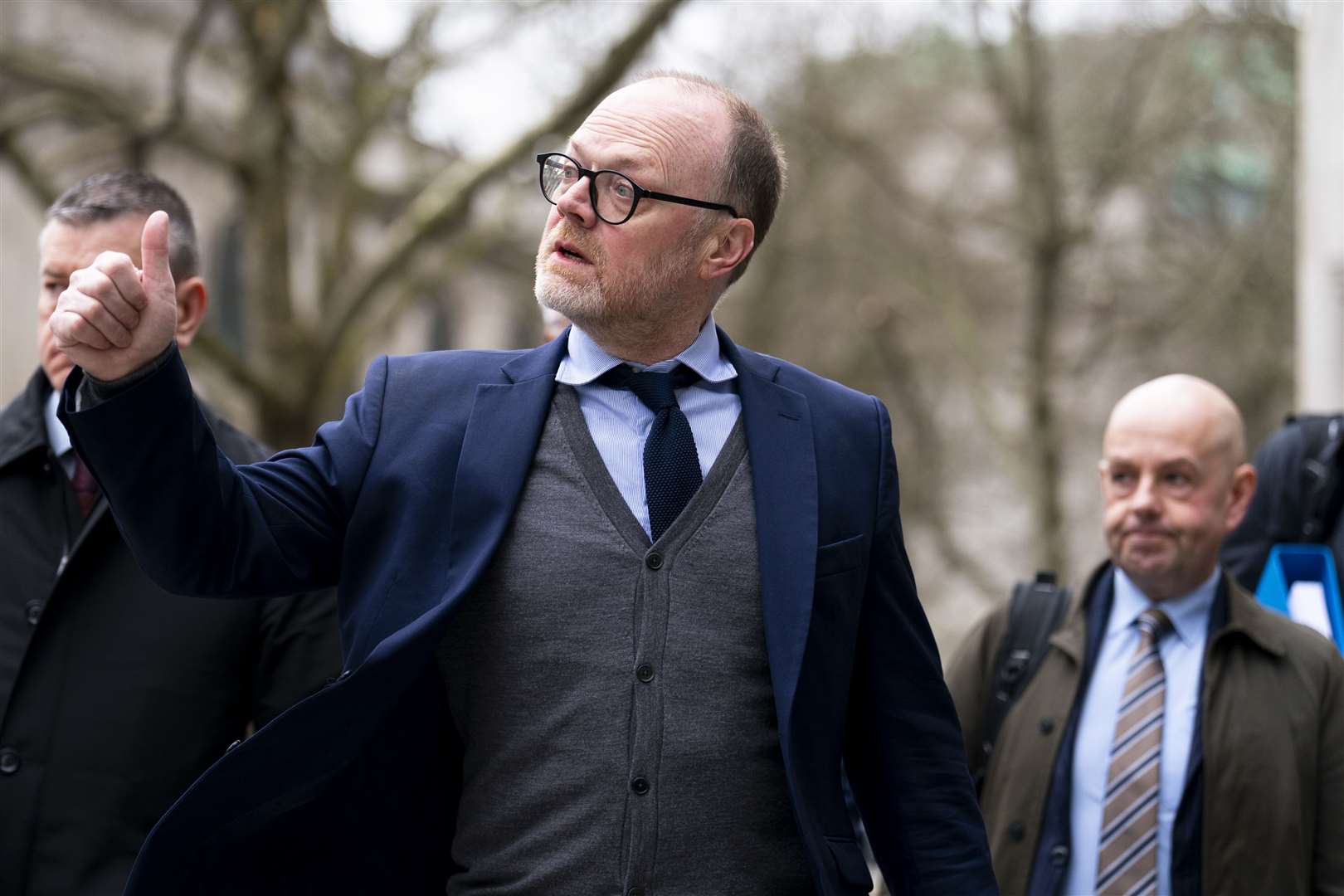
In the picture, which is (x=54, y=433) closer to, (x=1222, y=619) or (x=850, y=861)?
(x=850, y=861)

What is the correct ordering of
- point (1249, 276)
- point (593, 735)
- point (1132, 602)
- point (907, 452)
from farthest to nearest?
point (907, 452) → point (1249, 276) → point (1132, 602) → point (593, 735)

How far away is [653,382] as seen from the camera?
3201 mm

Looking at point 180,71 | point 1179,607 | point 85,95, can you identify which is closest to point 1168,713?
point 1179,607

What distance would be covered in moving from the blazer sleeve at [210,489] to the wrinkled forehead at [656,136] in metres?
0.60

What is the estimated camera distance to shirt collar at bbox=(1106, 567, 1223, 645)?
4.77 metres

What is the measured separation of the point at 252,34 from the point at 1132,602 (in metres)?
8.80

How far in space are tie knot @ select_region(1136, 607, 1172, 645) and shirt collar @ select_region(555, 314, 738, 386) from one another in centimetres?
201

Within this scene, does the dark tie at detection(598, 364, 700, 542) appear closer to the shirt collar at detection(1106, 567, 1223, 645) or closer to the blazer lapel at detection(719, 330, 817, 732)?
the blazer lapel at detection(719, 330, 817, 732)

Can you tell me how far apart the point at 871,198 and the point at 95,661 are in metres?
19.8

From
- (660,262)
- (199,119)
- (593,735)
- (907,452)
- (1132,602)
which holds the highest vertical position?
(199,119)

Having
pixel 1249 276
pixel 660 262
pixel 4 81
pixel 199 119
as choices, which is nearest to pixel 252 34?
pixel 4 81

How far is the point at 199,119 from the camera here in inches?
770

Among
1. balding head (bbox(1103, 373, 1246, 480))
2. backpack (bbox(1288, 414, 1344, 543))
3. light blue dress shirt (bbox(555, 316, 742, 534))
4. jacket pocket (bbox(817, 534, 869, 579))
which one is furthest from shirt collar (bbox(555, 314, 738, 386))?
backpack (bbox(1288, 414, 1344, 543))

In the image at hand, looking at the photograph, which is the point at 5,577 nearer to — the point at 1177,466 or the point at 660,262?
the point at 660,262
